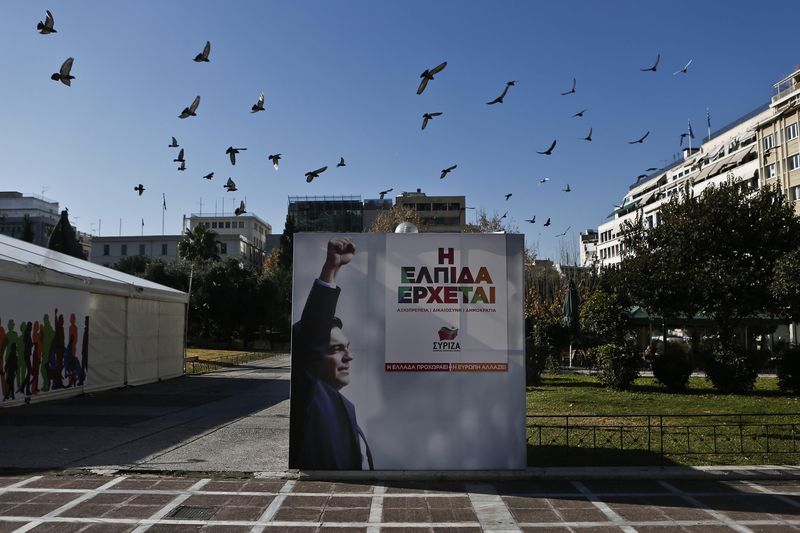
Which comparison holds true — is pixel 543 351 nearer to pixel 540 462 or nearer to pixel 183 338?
pixel 540 462

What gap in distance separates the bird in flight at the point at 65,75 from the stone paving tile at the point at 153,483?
643cm

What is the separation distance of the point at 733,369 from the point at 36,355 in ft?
60.7

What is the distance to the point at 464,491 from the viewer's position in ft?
23.1

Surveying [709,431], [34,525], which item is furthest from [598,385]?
[34,525]

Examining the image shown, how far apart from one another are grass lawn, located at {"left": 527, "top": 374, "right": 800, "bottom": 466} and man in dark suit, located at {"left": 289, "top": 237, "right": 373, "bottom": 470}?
2.67m

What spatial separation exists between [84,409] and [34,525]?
9.14m

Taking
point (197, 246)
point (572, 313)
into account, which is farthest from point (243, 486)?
point (197, 246)

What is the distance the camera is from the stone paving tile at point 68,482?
702 cm

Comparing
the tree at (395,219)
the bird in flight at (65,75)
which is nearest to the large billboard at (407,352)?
the bird in flight at (65,75)

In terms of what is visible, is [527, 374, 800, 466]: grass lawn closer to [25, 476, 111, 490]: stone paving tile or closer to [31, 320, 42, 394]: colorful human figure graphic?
[25, 476, 111, 490]: stone paving tile

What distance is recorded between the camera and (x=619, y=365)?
17.0m

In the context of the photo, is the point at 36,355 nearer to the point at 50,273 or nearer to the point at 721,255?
the point at 50,273

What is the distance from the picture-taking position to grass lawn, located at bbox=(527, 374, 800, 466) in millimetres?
8500

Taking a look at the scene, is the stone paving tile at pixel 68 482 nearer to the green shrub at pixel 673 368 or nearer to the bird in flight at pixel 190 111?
the bird in flight at pixel 190 111
